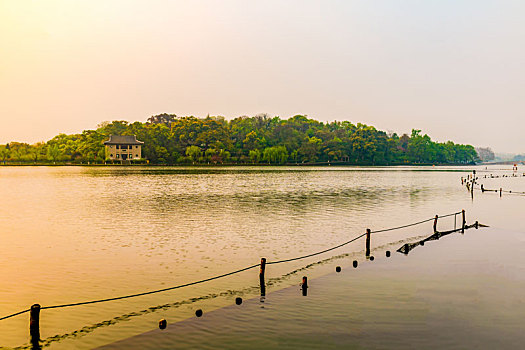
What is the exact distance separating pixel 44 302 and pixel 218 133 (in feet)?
511

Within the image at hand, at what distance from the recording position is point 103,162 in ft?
518

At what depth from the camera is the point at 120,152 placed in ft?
522

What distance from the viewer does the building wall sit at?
520 ft

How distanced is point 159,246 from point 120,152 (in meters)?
143

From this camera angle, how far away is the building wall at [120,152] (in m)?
158

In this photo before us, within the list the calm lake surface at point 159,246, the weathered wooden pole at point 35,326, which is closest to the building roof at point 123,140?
the calm lake surface at point 159,246

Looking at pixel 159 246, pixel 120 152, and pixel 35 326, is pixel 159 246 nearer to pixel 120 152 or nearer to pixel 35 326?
pixel 35 326

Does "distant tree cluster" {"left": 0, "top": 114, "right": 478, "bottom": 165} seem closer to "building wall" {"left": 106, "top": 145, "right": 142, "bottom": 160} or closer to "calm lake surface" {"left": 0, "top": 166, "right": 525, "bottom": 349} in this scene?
"building wall" {"left": 106, "top": 145, "right": 142, "bottom": 160}

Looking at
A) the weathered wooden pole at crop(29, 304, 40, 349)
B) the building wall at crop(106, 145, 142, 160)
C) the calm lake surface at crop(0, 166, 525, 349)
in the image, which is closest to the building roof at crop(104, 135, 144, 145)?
the building wall at crop(106, 145, 142, 160)

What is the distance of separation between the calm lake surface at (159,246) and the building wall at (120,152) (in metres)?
112

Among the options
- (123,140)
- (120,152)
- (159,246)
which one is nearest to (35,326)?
(159,246)

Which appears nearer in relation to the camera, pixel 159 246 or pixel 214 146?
pixel 159 246

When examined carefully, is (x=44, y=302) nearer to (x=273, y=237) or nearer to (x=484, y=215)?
(x=273, y=237)

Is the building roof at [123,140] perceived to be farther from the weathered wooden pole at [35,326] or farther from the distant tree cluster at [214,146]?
the weathered wooden pole at [35,326]
